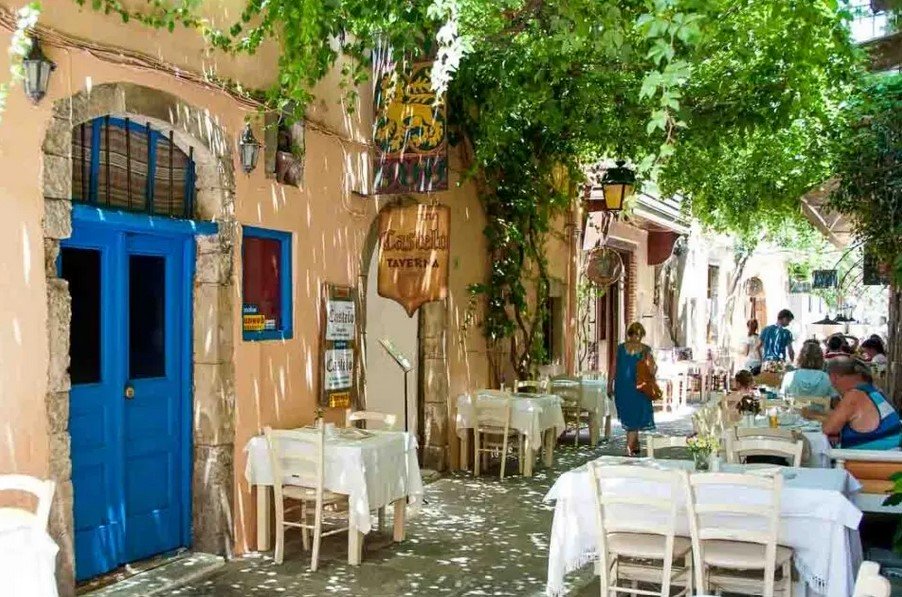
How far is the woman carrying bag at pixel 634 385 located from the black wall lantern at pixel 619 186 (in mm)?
1716

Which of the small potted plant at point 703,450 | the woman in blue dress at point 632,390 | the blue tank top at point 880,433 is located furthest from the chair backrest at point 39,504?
the woman in blue dress at point 632,390

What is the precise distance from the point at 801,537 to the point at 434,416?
524cm

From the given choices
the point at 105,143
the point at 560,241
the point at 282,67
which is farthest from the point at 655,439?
the point at 560,241

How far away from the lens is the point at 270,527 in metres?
6.72

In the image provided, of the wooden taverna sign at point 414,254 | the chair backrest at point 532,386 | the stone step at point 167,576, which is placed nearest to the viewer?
the stone step at point 167,576

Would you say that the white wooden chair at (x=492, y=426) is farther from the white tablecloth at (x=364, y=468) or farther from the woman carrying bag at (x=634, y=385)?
the white tablecloth at (x=364, y=468)

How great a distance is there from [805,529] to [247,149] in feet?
14.0

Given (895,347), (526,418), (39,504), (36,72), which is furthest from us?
(895,347)

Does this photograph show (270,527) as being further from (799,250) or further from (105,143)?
(799,250)

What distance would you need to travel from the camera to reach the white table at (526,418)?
9.42m

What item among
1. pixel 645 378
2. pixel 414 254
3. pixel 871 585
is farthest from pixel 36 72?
pixel 645 378

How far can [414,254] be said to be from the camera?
7.97 metres

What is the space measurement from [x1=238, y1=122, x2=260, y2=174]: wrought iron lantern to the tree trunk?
7.30 m

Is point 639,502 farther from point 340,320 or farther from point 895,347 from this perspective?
point 895,347
